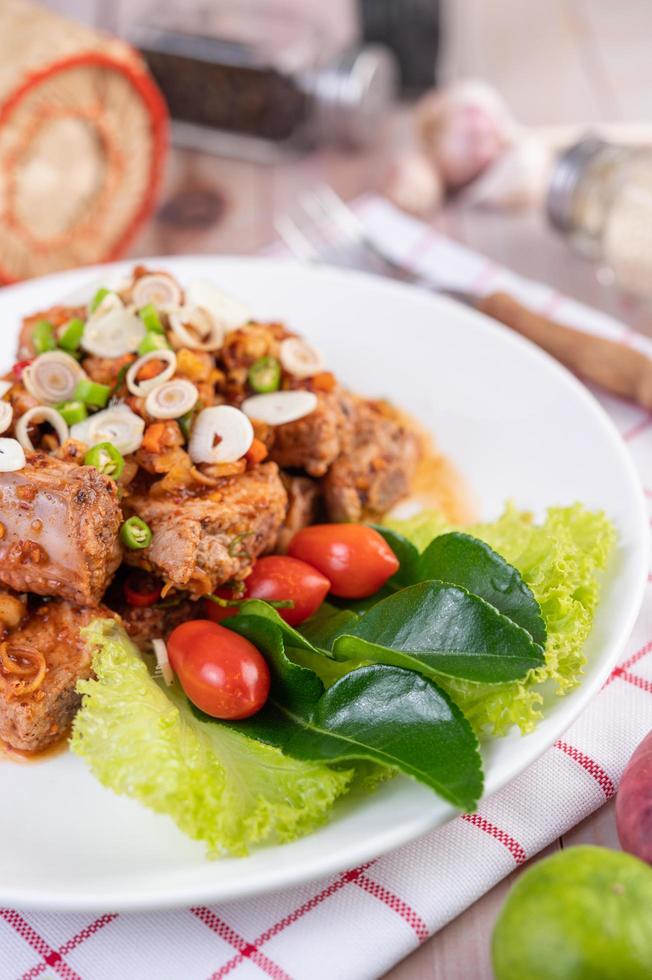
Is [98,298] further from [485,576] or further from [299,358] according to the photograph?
[485,576]

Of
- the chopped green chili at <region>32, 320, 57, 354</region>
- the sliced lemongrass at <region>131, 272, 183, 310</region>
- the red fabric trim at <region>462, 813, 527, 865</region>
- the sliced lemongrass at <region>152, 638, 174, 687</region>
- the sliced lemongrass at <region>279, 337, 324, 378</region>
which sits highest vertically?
the sliced lemongrass at <region>131, 272, 183, 310</region>

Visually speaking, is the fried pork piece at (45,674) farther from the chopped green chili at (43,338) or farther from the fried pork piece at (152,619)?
the chopped green chili at (43,338)

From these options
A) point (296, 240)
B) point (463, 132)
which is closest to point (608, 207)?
point (463, 132)

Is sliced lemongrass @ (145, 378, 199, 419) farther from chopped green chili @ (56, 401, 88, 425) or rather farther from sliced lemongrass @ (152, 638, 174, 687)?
sliced lemongrass @ (152, 638, 174, 687)

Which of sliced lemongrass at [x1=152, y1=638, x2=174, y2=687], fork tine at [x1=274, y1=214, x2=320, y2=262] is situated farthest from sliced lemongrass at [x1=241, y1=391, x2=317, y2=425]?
fork tine at [x1=274, y1=214, x2=320, y2=262]

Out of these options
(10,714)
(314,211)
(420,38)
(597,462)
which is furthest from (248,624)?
(420,38)

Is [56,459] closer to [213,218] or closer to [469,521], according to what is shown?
[469,521]
